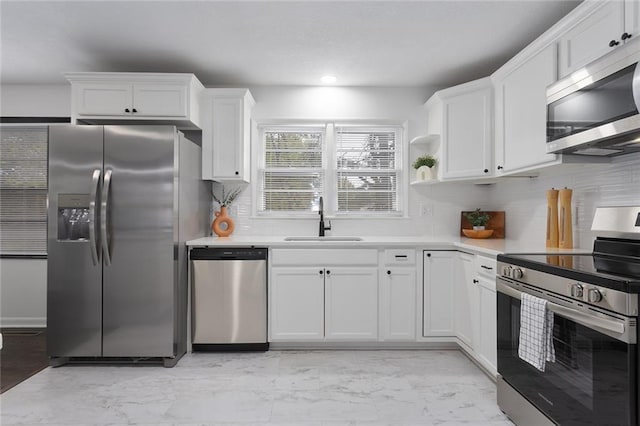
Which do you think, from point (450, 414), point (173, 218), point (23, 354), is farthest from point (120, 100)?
point (450, 414)

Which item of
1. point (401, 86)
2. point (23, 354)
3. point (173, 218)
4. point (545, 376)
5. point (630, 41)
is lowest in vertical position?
point (23, 354)

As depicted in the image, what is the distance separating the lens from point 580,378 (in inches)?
60.2

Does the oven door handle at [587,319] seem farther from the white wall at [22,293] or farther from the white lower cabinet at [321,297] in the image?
the white wall at [22,293]

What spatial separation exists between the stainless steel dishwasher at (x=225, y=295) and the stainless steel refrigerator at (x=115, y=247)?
0.28m

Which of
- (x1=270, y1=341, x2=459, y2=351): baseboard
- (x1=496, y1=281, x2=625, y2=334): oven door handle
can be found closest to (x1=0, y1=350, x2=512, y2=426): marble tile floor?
(x1=270, y1=341, x2=459, y2=351): baseboard

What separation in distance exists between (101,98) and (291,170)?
1.77 m

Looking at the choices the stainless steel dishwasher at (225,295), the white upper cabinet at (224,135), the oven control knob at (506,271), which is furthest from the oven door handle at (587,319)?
the white upper cabinet at (224,135)

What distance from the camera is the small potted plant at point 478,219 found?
11.5 ft

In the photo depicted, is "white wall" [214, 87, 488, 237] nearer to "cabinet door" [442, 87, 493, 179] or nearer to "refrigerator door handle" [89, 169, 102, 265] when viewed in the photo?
"cabinet door" [442, 87, 493, 179]

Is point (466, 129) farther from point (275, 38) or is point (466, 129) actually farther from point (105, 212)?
point (105, 212)

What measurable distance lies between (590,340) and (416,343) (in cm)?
190

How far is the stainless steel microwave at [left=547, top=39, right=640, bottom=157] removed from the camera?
5.42 ft

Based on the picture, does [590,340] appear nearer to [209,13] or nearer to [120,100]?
[209,13]

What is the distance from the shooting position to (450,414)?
219cm
